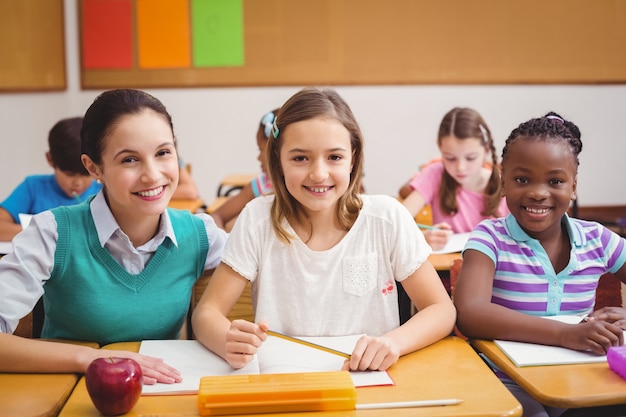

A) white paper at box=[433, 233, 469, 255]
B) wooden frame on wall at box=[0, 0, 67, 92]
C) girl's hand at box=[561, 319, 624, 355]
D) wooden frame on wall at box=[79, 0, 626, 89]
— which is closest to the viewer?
girl's hand at box=[561, 319, 624, 355]

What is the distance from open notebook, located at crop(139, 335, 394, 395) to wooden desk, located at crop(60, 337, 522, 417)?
3 centimetres

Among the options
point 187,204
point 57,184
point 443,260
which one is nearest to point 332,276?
point 443,260

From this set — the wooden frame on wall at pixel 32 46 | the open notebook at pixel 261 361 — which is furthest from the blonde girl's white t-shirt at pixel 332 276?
the wooden frame on wall at pixel 32 46

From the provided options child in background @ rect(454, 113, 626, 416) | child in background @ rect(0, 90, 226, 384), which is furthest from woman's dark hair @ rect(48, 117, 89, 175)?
child in background @ rect(454, 113, 626, 416)

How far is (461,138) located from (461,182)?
206 mm

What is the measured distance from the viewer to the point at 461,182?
10.5ft

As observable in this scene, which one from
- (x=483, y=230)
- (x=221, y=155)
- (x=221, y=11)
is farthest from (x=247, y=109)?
(x=483, y=230)

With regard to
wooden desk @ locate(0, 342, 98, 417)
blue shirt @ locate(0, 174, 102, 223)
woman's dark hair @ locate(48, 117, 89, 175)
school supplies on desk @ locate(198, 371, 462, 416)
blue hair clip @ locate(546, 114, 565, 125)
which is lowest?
wooden desk @ locate(0, 342, 98, 417)

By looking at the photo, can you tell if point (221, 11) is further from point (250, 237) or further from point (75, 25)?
point (250, 237)

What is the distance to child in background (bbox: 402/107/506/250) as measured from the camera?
3.13 m

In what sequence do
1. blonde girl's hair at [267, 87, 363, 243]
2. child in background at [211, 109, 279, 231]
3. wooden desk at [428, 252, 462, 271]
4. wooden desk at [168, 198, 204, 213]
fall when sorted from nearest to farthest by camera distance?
blonde girl's hair at [267, 87, 363, 243] < wooden desk at [428, 252, 462, 271] < child in background at [211, 109, 279, 231] < wooden desk at [168, 198, 204, 213]

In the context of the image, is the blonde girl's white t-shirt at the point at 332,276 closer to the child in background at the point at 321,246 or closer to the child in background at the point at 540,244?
the child in background at the point at 321,246

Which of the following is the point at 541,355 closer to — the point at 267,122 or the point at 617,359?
the point at 617,359

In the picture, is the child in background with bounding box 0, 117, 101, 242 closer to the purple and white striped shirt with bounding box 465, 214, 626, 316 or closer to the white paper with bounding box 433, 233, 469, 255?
the white paper with bounding box 433, 233, 469, 255
